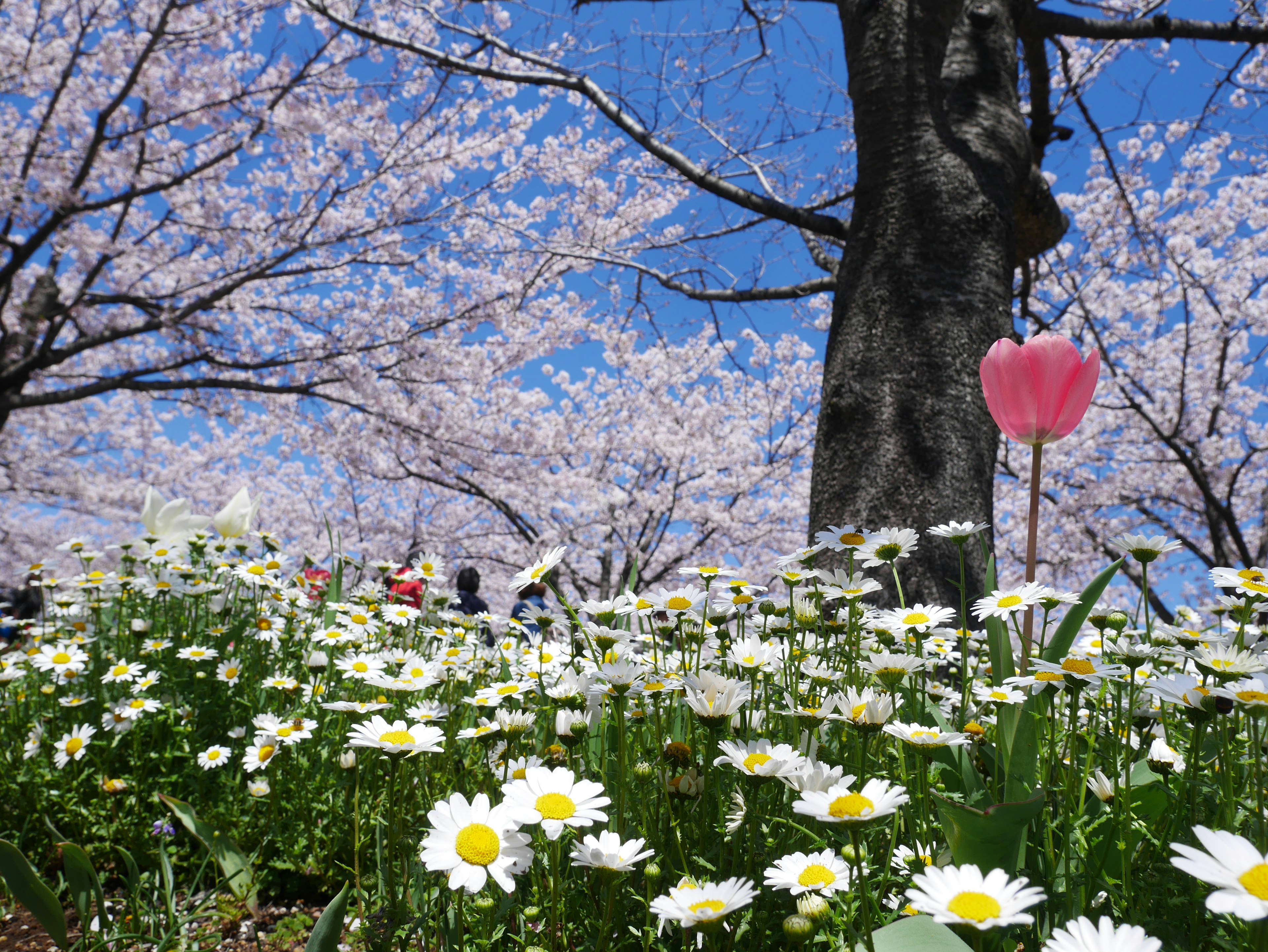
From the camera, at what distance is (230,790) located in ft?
6.91

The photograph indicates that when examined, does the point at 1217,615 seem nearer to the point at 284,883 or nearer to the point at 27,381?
the point at 284,883

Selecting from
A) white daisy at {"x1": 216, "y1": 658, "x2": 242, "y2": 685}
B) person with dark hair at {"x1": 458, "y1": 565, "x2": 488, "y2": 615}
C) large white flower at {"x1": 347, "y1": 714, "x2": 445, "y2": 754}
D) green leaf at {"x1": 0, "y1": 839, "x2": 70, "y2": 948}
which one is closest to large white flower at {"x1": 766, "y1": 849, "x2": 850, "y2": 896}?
large white flower at {"x1": 347, "y1": 714, "x2": 445, "y2": 754}

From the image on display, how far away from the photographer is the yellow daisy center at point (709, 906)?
89cm

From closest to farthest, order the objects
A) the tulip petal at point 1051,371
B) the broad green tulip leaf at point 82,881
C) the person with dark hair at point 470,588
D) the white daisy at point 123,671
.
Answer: the tulip petal at point 1051,371 → the broad green tulip leaf at point 82,881 → the white daisy at point 123,671 → the person with dark hair at point 470,588

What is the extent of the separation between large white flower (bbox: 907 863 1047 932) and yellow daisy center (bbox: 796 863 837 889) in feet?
0.41

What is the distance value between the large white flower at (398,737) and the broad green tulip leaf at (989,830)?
0.81m

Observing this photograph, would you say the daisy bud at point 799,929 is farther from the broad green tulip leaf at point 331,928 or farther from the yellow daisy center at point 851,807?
the broad green tulip leaf at point 331,928

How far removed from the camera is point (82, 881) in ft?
5.20

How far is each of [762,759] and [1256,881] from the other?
22.8 inches

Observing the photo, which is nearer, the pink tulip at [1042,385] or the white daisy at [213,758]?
the pink tulip at [1042,385]

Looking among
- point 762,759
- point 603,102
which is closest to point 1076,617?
point 762,759

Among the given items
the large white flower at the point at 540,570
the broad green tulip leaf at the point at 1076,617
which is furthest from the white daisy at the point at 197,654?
the broad green tulip leaf at the point at 1076,617

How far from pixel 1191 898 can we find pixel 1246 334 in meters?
14.5

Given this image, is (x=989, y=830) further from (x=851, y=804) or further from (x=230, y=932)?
(x=230, y=932)
